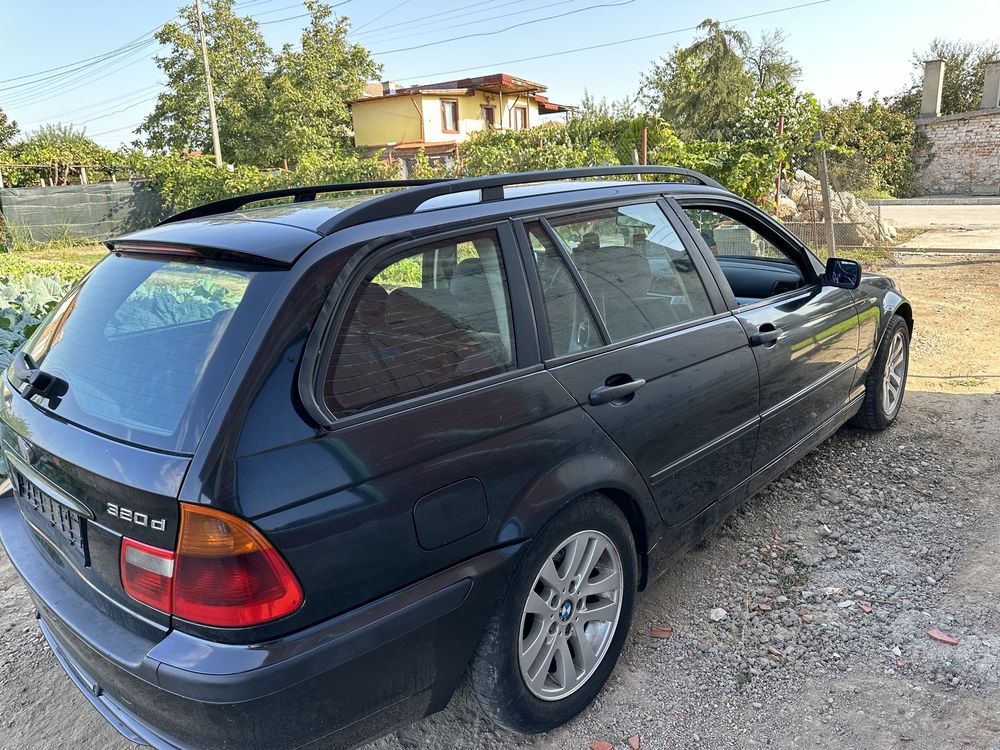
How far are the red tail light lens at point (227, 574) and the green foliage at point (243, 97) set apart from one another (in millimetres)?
32674

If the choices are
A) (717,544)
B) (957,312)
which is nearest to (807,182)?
(957,312)

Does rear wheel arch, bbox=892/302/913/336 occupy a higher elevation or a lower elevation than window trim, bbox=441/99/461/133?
lower

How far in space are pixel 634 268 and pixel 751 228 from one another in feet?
3.71

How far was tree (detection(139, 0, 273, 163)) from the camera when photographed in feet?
107

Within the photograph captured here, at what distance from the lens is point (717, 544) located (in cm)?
349

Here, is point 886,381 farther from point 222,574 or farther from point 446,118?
point 446,118

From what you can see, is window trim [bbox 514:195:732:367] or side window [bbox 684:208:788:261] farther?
side window [bbox 684:208:788:261]

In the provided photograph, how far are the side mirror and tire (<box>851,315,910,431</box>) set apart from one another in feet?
2.52

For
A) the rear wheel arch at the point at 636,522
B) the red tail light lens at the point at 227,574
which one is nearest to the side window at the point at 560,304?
the rear wheel arch at the point at 636,522

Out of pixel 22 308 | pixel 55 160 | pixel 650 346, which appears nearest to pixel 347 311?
pixel 650 346

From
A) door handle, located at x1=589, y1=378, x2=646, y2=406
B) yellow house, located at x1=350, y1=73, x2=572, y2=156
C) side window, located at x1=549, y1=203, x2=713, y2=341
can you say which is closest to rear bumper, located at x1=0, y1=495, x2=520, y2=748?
door handle, located at x1=589, y1=378, x2=646, y2=406

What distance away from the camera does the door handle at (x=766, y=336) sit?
3113 mm

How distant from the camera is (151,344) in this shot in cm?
200

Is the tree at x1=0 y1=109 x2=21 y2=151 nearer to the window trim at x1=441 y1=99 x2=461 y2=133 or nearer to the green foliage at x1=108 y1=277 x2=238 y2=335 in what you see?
the window trim at x1=441 y1=99 x2=461 y2=133
